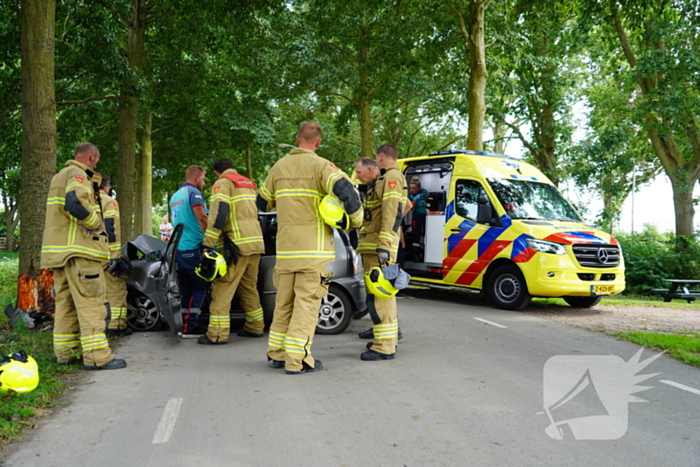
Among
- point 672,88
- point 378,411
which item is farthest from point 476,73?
point 378,411

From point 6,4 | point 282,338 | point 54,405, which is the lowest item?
point 54,405

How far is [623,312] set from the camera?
410 inches

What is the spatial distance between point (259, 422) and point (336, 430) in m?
0.59

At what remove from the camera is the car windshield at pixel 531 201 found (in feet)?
33.5

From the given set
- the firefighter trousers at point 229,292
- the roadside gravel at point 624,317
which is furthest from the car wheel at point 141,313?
the roadside gravel at point 624,317

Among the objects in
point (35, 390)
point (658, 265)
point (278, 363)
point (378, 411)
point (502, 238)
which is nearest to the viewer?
point (378, 411)

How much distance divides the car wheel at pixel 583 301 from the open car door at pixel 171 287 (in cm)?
717

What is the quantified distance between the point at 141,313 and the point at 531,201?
648cm

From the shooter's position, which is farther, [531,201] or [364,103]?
[364,103]

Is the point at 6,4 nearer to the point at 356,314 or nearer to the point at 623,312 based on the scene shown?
the point at 356,314

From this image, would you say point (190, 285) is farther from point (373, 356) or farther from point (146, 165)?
point (146, 165)

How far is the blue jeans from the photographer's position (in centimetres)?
732

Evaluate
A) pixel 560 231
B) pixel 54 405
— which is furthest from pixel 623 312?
pixel 54 405

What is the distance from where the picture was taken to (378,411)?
4637mm
